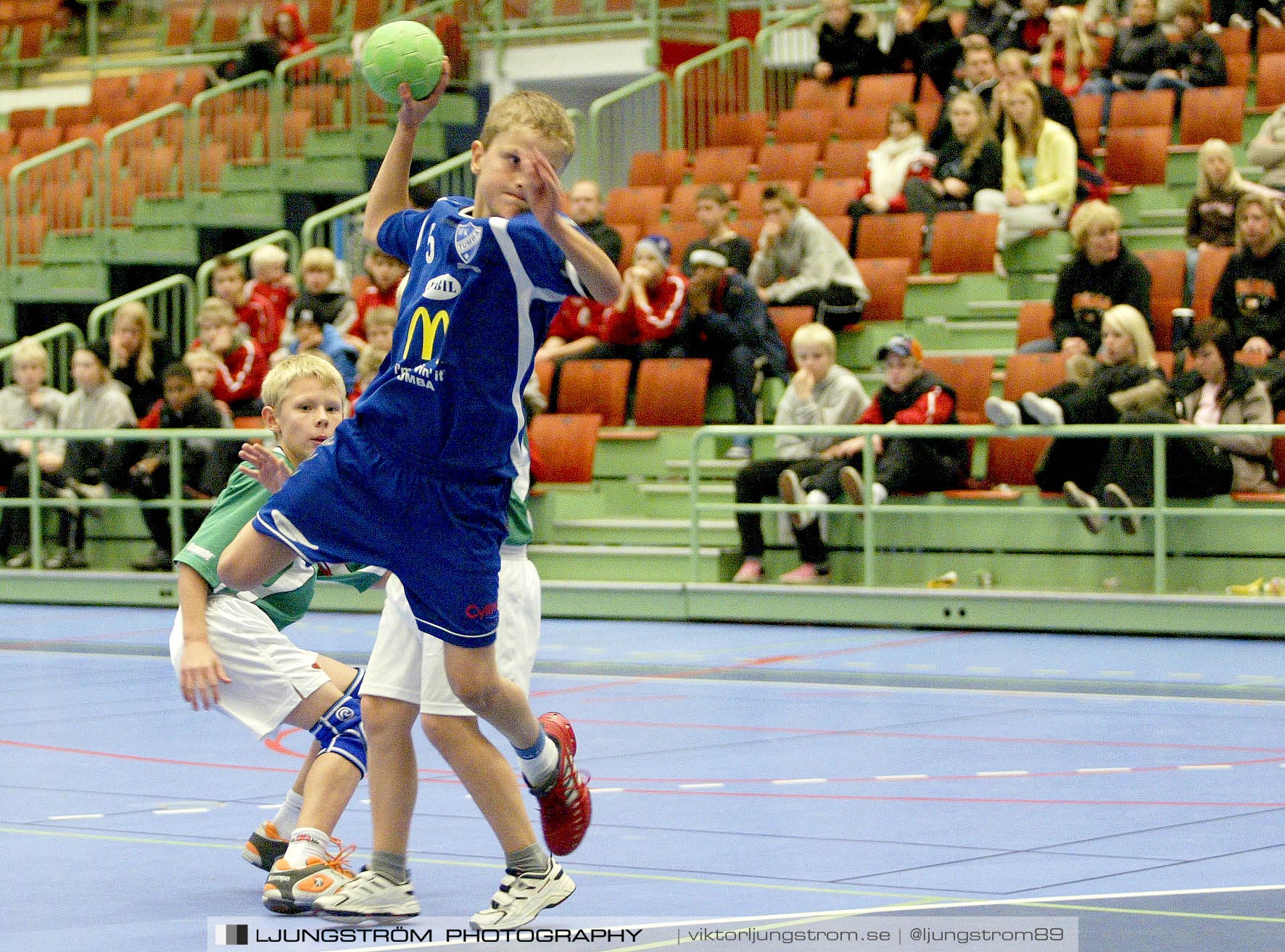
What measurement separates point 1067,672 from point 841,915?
5101 mm

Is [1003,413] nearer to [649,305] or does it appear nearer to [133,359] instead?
[649,305]

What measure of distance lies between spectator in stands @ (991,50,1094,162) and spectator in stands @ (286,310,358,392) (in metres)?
4.75

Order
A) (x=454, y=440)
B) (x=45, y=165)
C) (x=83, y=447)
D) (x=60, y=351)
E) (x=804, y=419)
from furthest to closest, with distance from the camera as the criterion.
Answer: (x=45, y=165), (x=60, y=351), (x=83, y=447), (x=804, y=419), (x=454, y=440)

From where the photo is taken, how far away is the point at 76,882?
5.11 metres

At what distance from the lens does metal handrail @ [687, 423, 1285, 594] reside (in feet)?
33.8

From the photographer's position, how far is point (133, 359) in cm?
1434

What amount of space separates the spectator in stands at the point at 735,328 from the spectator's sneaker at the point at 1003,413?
2283 millimetres

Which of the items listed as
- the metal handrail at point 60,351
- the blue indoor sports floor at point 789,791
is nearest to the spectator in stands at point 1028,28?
the blue indoor sports floor at point 789,791

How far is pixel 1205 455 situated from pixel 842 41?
22.8 feet

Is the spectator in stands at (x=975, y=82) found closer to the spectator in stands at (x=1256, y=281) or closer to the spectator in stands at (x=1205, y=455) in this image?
the spectator in stands at (x=1256, y=281)

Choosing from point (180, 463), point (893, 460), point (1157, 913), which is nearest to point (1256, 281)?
point (893, 460)

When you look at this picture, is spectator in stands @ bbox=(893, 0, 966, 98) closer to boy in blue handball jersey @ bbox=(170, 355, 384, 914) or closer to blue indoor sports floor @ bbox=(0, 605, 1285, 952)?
blue indoor sports floor @ bbox=(0, 605, 1285, 952)

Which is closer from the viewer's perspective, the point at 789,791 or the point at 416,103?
the point at 416,103

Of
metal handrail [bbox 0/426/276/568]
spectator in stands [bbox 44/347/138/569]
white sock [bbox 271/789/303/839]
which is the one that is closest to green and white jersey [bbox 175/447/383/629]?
white sock [bbox 271/789/303/839]
